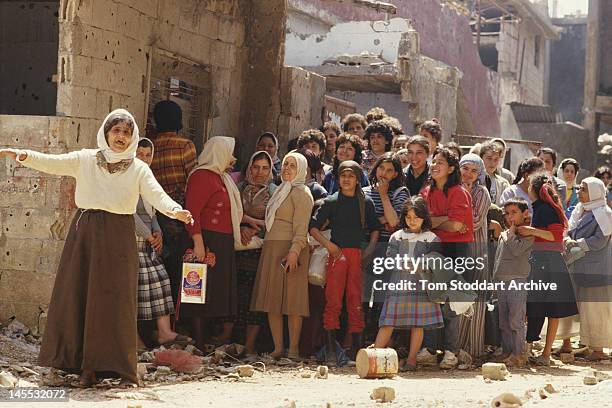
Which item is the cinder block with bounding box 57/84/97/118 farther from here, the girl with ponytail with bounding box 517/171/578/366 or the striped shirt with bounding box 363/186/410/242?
the girl with ponytail with bounding box 517/171/578/366

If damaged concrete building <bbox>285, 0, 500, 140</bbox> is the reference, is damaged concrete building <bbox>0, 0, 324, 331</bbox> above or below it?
below

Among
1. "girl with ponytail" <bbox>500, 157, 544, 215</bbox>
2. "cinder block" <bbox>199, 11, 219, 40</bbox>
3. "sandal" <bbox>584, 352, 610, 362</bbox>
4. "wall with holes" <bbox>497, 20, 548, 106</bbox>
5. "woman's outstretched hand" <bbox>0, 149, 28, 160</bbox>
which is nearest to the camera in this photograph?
"woman's outstretched hand" <bbox>0, 149, 28, 160</bbox>

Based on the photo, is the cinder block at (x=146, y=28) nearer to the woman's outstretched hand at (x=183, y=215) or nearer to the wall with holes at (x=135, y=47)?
the wall with holes at (x=135, y=47)

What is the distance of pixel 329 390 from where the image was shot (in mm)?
6734

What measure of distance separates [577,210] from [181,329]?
11.7 ft

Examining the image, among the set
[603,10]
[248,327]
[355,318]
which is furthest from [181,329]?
[603,10]

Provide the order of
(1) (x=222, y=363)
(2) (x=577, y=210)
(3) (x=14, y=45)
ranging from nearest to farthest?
(1) (x=222, y=363)
(2) (x=577, y=210)
(3) (x=14, y=45)

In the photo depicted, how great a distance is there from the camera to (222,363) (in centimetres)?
784

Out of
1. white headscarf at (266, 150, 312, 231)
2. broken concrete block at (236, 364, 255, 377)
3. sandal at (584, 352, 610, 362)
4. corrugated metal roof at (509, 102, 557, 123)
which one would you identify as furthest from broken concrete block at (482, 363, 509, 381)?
corrugated metal roof at (509, 102, 557, 123)

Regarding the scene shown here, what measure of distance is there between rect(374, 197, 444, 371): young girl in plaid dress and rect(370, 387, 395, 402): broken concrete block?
5.36 feet

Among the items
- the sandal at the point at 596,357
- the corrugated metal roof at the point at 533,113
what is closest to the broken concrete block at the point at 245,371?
the sandal at the point at 596,357

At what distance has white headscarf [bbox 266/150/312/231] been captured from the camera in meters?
8.18

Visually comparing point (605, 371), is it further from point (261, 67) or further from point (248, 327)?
point (261, 67)

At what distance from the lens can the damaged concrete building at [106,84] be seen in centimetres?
801
